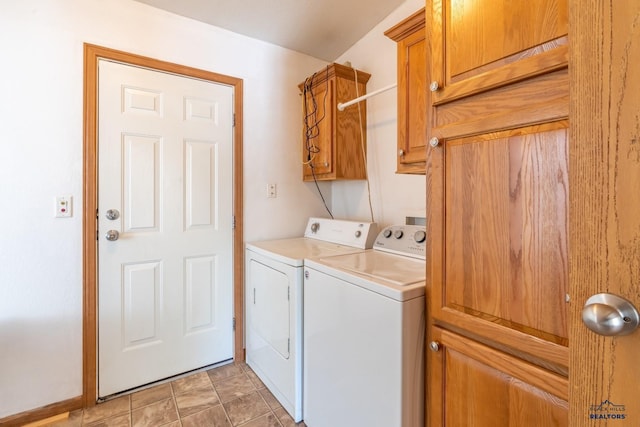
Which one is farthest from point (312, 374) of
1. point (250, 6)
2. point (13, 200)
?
point (250, 6)

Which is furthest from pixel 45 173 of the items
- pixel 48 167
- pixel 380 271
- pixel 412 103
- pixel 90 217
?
pixel 412 103

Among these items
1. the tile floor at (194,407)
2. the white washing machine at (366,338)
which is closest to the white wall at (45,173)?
the tile floor at (194,407)

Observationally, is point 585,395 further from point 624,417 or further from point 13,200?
point 13,200

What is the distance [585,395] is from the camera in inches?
18.3

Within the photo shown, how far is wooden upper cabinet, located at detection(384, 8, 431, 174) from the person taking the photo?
1.42 meters

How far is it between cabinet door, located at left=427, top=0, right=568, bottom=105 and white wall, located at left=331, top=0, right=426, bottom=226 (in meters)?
0.98

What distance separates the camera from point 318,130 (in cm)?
227

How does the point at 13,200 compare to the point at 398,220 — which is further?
the point at 398,220

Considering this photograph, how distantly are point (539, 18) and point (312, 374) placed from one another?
5.24 feet

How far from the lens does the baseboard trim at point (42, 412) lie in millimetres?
1520

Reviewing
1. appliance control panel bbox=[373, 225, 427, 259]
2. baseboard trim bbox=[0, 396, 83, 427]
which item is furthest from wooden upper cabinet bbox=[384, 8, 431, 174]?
baseboard trim bbox=[0, 396, 83, 427]

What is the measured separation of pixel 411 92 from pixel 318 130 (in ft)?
3.02

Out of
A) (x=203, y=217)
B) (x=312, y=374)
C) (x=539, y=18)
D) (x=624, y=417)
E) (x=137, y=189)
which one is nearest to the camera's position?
(x=624, y=417)

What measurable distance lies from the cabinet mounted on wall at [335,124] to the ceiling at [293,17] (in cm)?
30
